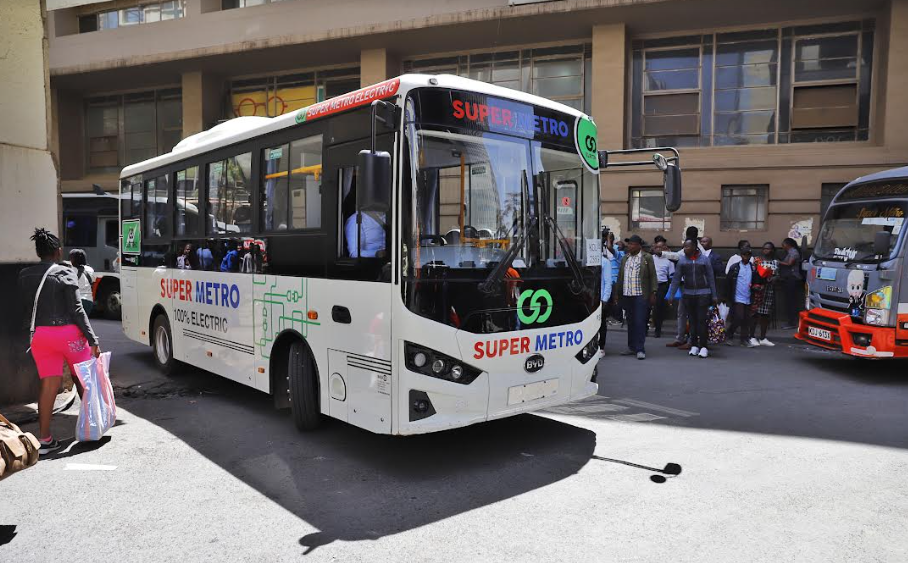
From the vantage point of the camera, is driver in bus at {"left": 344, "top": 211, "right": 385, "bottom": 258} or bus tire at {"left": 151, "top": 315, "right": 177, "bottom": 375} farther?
bus tire at {"left": 151, "top": 315, "right": 177, "bottom": 375}

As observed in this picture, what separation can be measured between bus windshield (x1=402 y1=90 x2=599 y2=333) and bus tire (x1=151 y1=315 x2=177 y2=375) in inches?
203

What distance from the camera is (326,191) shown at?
5488 mm

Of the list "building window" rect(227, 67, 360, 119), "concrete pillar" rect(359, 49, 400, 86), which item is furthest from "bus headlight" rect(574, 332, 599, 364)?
"building window" rect(227, 67, 360, 119)

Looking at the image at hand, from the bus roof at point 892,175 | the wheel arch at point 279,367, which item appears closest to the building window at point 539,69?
the bus roof at point 892,175

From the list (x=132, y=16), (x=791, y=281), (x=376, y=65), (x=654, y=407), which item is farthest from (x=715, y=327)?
(x=132, y=16)

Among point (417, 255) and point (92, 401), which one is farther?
point (92, 401)

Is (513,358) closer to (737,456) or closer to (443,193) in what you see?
(443,193)

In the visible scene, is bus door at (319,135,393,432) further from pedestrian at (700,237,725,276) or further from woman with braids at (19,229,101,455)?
pedestrian at (700,237,725,276)

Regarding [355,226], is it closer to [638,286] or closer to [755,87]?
[638,286]

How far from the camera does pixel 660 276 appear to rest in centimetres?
1248

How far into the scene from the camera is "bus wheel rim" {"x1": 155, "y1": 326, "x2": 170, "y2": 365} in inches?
343

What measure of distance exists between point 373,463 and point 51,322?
2977 mm

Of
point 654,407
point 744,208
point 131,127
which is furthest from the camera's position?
point 131,127

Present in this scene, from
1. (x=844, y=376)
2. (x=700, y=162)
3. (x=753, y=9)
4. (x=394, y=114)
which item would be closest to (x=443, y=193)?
(x=394, y=114)
